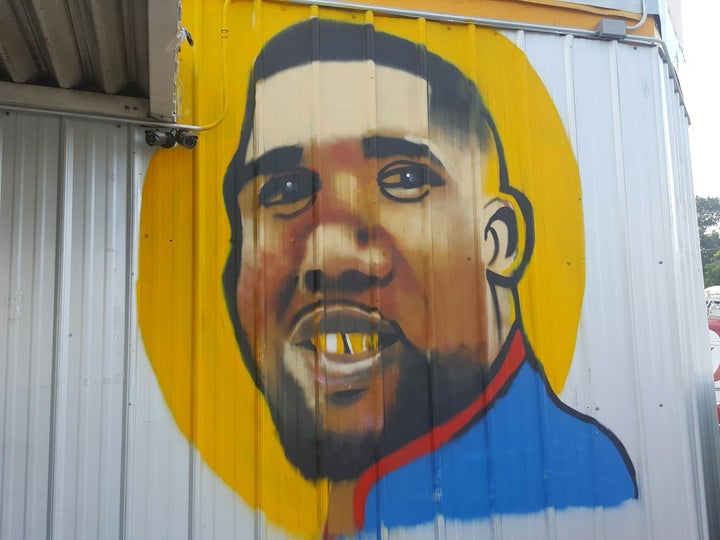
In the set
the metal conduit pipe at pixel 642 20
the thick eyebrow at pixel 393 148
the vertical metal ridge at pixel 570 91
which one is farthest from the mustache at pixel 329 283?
the metal conduit pipe at pixel 642 20

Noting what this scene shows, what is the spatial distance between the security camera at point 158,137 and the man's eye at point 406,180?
109cm

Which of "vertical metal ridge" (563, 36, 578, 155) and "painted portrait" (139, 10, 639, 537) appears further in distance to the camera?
"vertical metal ridge" (563, 36, 578, 155)

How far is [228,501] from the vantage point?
98.7 inches

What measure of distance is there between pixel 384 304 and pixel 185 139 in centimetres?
133

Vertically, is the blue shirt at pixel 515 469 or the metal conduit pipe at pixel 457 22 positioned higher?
the metal conduit pipe at pixel 457 22

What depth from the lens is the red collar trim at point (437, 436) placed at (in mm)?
2643

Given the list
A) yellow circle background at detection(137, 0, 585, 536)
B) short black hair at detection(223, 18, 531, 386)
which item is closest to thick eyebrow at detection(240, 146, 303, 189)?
short black hair at detection(223, 18, 531, 386)

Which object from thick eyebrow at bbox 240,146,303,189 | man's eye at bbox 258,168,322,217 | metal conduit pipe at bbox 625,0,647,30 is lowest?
man's eye at bbox 258,168,322,217

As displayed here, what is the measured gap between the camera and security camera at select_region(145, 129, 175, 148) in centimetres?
256

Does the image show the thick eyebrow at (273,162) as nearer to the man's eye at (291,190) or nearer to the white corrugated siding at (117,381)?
the man's eye at (291,190)

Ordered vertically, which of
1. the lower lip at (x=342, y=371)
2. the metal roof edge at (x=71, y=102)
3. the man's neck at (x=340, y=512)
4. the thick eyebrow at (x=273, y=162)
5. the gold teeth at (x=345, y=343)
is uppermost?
the metal roof edge at (x=71, y=102)

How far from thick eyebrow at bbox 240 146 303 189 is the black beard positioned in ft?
3.45

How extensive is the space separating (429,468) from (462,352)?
0.64 m

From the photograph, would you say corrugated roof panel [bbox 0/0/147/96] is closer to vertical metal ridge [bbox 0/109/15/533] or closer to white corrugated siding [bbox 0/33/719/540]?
white corrugated siding [bbox 0/33/719/540]
